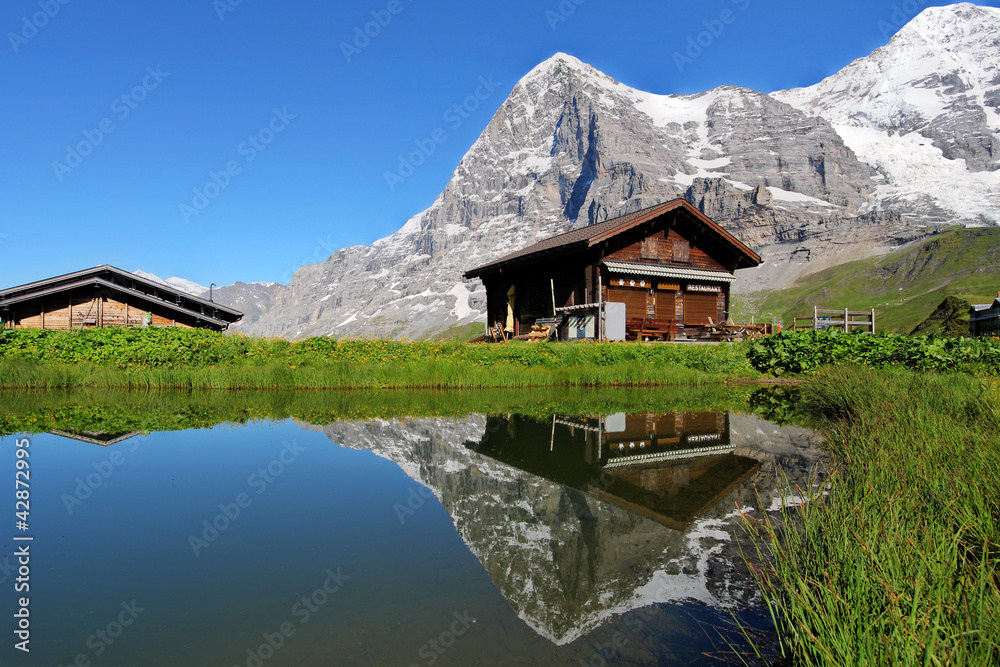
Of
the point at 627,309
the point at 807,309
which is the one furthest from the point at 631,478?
the point at 807,309

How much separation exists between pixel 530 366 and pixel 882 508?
1640 cm

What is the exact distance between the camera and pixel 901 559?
325 cm

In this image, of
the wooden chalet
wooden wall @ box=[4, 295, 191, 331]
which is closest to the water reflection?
the wooden chalet

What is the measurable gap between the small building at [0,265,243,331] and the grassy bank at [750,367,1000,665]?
3151 centimetres

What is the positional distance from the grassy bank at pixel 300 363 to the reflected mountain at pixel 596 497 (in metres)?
7.16

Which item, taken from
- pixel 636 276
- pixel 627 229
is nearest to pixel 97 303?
pixel 627 229

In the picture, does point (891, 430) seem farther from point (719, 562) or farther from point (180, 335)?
point (180, 335)

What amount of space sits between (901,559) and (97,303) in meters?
37.9

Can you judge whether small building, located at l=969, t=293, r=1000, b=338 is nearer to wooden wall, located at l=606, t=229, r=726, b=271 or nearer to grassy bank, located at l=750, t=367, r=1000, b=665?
wooden wall, located at l=606, t=229, r=726, b=271

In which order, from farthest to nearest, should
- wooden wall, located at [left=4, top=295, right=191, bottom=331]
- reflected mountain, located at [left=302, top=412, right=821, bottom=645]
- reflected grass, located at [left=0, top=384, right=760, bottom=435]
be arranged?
1. wooden wall, located at [left=4, top=295, right=191, bottom=331]
2. reflected grass, located at [left=0, top=384, right=760, bottom=435]
3. reflected mountain, located at [left=302, top=412, right=821, bottom=645]

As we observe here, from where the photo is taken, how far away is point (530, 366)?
20328mm

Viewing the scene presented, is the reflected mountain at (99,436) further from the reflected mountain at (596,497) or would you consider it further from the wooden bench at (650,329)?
the wooden bench at (650,329)

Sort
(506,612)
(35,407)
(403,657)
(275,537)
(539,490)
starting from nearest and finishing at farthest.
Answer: (403,657) < (506,612) < (275,537) < (539,490) < (35,407)

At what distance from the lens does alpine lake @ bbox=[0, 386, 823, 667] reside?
11.6 ft
